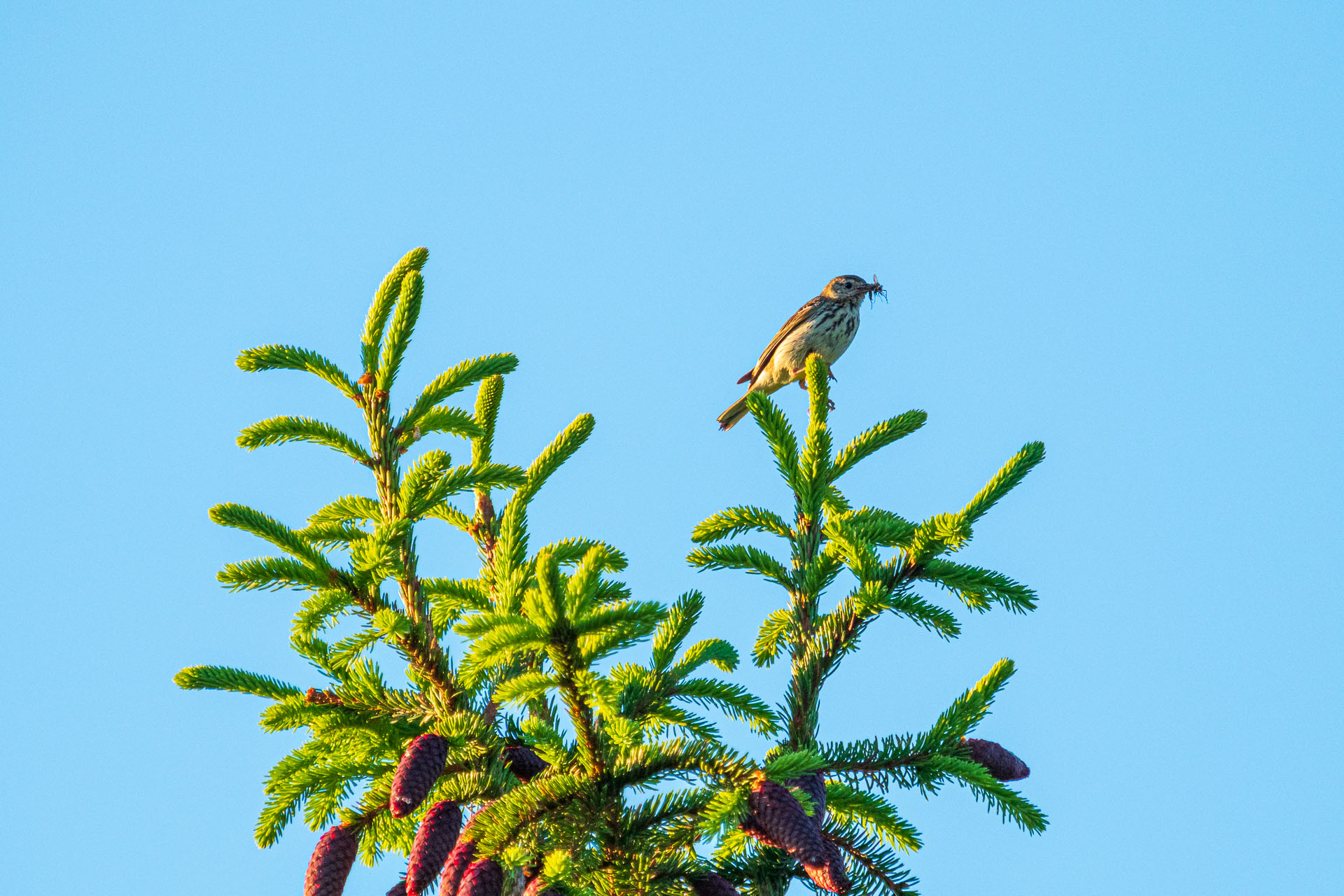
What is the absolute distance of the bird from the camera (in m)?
9.47

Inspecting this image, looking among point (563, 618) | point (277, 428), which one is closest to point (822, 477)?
point (563, 618)

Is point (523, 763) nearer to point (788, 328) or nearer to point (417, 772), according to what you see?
point (417, 772)

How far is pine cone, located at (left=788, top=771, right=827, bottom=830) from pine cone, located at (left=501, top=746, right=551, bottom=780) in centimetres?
79

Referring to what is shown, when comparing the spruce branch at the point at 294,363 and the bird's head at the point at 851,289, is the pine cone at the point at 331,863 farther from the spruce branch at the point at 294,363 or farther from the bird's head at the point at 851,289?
the bird's head at the point at 851,289

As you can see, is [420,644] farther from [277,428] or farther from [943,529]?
[943,529]

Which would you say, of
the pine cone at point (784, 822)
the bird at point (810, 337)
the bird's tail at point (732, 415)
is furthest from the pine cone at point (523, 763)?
the bird's tail at point (732, 415)

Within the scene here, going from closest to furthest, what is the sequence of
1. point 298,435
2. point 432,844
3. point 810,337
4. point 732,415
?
point 432,844
point 298,435
point 810,337
point 732,415

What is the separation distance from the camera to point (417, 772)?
3.10 metres

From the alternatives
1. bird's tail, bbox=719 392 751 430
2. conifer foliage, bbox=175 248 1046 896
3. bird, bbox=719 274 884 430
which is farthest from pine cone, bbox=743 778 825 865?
bird's tail, bbox=719 392 751 430

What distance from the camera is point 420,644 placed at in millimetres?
3656

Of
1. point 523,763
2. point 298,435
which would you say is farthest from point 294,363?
point 523,763

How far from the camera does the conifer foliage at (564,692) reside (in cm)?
304

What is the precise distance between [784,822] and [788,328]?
288 inches

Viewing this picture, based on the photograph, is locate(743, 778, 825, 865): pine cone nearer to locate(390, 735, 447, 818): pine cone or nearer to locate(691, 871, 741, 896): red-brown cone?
locate(691, 871, 741, 896): red-brown cone
